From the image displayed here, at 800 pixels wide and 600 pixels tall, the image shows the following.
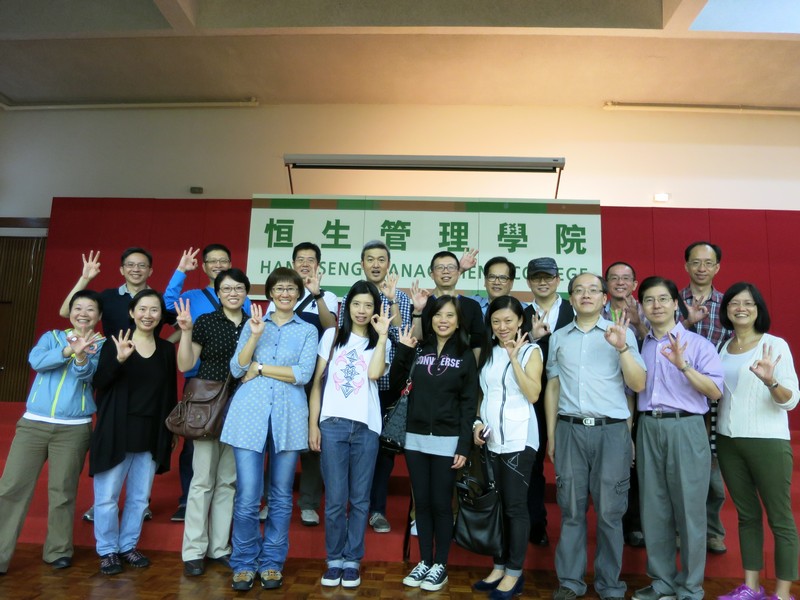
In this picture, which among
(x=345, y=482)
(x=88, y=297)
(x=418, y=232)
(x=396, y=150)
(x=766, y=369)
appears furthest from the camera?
(x=396, y=150)

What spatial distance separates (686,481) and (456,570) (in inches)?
45.7

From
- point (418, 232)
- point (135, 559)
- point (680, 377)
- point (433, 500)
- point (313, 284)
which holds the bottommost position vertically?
point (135, 559)

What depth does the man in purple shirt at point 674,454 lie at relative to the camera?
2330mm

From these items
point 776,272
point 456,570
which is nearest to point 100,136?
point 456,570

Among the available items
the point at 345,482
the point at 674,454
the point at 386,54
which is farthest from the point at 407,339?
the point at 386,54

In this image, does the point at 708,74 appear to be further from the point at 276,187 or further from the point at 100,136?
the point at 100,136

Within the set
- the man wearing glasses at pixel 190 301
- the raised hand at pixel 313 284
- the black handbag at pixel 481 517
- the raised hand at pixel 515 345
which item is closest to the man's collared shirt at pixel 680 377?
the raised hand at pixel 515 345

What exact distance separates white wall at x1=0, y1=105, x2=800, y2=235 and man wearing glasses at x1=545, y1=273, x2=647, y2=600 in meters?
4.19

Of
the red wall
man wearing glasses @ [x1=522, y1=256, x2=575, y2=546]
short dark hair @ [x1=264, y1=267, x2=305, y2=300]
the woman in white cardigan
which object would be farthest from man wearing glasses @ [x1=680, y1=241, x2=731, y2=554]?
the red wall

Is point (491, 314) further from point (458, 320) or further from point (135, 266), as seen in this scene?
point (135, 266)

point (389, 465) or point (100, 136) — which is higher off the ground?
point (100, 136)

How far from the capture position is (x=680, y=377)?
8.00 feet

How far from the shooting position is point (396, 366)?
2648 mm

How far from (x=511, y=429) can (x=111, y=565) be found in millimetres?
1926
